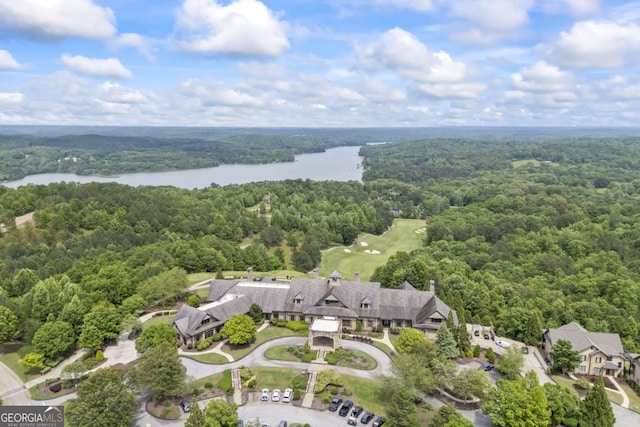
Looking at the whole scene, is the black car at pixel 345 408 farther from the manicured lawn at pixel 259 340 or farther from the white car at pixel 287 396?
the manicured lawn at pixel 259 340

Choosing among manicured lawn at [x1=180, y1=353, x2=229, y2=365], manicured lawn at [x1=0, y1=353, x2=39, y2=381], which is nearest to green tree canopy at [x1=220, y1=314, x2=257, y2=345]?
manicured lawn at [x1=180, y1=353, x2=229, y2=365]

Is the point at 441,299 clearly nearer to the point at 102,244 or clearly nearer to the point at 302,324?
the point at 302,324

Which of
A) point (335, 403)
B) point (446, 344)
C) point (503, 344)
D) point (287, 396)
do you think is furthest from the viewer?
point (503, 344)

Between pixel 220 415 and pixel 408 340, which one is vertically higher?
pixel 408 340

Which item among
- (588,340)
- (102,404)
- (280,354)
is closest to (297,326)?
(280,354)

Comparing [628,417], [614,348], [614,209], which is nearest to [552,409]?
[628,417]

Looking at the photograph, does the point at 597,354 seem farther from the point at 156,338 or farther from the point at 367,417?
the point at 156,338
